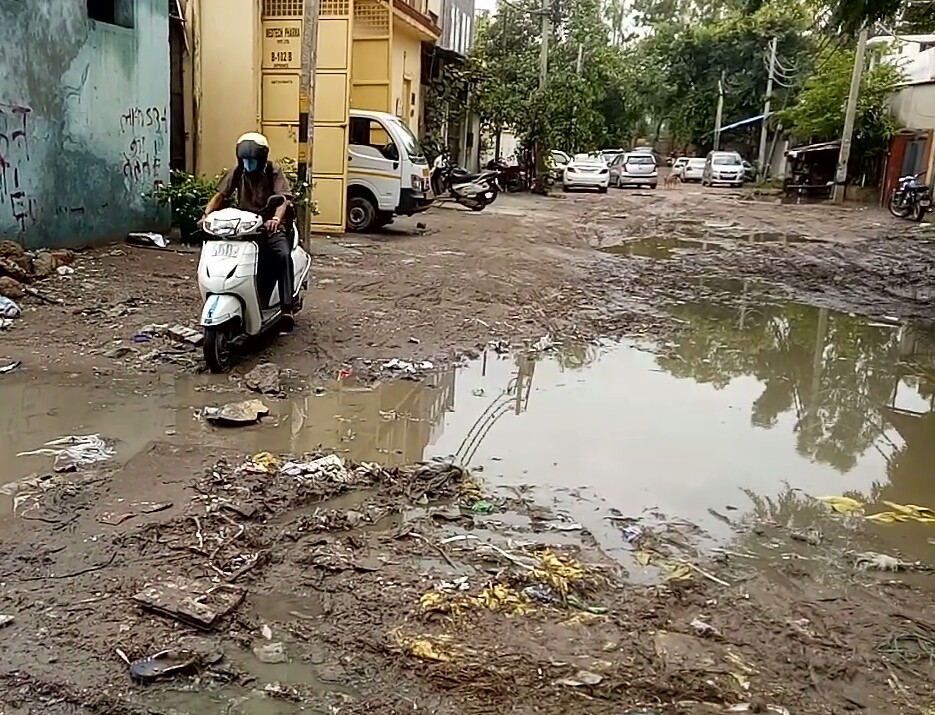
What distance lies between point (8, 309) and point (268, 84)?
7.55 meters

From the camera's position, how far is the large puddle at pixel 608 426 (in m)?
4.76

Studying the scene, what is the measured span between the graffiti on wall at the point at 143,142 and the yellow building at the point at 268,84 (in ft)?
5.64

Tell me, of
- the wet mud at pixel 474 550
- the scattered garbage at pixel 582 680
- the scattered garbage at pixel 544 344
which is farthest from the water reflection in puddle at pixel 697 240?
the scattered garbage at pixel 582 680

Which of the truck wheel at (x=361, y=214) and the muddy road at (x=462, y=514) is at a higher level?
→ the truck wheel at (x=361, y=214)

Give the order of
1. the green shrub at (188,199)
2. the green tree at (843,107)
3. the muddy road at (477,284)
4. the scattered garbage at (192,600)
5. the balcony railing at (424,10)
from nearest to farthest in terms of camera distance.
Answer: the scattered garbage at (192,600) → the muddy road at (477,284) → the green shrub at (188,199) → the balcony railing at (424,10) → the green tree at (843,107)

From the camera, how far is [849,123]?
26578 mm

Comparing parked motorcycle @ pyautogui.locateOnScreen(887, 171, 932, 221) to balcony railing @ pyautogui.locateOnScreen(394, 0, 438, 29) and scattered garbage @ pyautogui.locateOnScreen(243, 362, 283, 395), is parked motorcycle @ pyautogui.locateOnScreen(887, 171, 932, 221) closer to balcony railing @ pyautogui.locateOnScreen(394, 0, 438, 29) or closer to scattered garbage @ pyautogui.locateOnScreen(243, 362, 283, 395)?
balcony railing @ pyautogui.locateOnScreen(394, 0, 438, 29)

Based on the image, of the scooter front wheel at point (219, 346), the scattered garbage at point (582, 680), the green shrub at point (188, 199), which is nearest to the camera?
the scattered garbage at point (582, 680)

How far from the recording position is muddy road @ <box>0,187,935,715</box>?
9.79ft

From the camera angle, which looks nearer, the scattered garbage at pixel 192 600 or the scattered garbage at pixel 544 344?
the scattered garbage at pixel 192 600

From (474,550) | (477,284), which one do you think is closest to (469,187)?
(477,284)

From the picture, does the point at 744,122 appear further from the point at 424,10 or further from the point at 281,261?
the point at 281,261

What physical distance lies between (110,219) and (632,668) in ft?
32.2

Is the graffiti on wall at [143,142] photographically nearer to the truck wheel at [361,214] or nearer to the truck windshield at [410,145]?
the truck wheel at [361,214]
